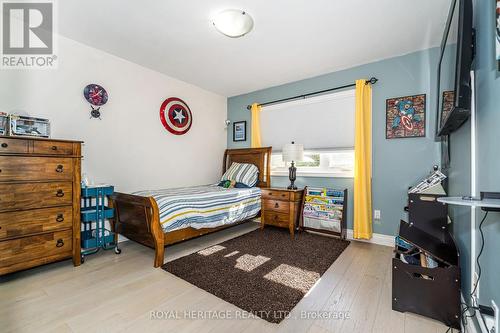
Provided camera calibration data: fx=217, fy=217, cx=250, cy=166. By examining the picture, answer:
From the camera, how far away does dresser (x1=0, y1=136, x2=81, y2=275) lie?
177cm

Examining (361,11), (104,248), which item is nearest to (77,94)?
(104,248)

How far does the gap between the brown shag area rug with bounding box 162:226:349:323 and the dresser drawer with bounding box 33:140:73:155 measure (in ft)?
4.78

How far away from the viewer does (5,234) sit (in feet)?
5.76

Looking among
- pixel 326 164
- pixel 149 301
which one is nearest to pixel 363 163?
pixel 326 164

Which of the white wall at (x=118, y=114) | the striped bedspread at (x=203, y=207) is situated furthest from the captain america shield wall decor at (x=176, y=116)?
the striped bedspread at (x=203, y=207)

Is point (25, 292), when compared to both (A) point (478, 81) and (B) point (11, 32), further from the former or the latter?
(A) point (478, 81)

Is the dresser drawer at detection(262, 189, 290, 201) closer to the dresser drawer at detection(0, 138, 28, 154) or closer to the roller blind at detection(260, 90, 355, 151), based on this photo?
the roller blind at detection(260, 90, 355, 151)

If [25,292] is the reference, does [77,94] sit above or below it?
above

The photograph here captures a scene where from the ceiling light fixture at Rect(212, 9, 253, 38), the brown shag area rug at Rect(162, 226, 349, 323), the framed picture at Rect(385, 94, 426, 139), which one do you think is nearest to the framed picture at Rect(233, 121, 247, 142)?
the brown shag area rug at Rect(162, 226, 349, 323)

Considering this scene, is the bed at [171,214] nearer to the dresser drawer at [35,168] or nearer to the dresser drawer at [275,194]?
the dresser drawer at [275,194]

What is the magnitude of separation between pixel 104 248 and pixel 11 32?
2379 millimetres

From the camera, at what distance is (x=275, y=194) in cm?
326

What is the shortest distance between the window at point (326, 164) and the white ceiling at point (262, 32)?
1220mm

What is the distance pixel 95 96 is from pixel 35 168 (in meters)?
1.12
